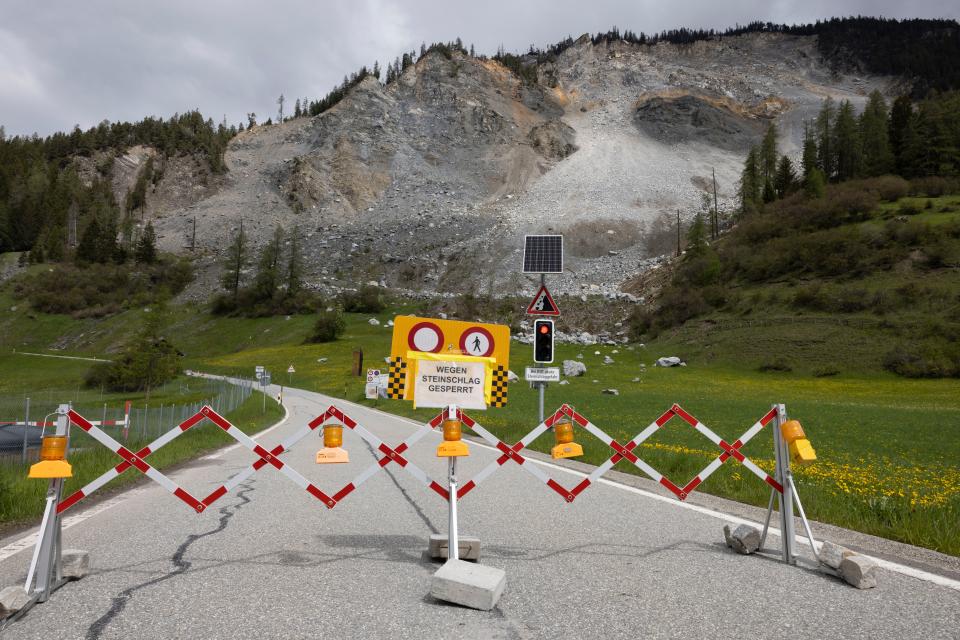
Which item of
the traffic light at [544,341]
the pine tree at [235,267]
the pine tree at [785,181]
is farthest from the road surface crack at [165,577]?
the pine tree at [785,181]

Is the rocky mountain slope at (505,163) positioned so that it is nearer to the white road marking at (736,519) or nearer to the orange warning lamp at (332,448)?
the white road marking at (736,519)

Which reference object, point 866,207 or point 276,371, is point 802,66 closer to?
point 866,207

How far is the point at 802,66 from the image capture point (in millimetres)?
167625

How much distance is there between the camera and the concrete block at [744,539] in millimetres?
5539

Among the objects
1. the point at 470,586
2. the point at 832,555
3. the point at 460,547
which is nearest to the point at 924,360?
the point at 832,555

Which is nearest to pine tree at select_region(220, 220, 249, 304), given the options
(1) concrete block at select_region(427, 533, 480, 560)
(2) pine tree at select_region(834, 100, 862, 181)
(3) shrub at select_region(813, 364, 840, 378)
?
(3) shrub at select_region(813, 364, 840, 378)

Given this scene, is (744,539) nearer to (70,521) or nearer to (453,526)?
(453,526)

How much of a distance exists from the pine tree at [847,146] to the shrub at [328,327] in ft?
268

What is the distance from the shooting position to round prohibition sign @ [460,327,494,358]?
21.9 ft

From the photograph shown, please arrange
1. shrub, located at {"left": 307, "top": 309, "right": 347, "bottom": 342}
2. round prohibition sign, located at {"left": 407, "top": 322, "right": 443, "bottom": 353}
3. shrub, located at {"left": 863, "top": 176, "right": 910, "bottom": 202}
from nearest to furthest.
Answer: round prohibition sign, located at {"left": 407, "top": 322, "right": 443, "bottom": 353} → shrub, located at {"left": 863, "top": 176, "right": 910, "bottom": 202} → shrub, located at {"left": 307, "top": 309, "right": 347, "bottom": 342}

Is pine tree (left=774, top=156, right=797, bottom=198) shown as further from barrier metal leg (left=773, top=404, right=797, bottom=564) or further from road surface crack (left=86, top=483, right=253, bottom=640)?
road surface crack (left=86, top=483, right=253, bottom=640)

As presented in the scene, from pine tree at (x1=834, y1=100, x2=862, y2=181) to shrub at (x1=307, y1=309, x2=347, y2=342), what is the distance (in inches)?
3215

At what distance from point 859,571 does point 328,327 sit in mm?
75723

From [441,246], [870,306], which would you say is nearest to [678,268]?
[870,306]
